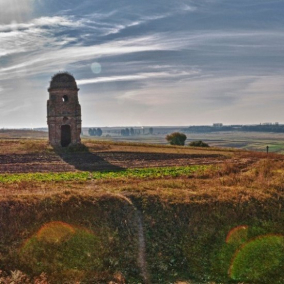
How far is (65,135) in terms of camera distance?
1767 inches

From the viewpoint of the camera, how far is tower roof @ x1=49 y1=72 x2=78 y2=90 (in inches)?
1671

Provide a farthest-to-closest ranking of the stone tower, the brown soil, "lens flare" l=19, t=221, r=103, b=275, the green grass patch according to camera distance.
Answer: the stone tower
the brown soil
the green grass patch
"lens flare" l=19, t=221, r=103, b=275

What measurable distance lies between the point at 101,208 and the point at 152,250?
12.0 feet

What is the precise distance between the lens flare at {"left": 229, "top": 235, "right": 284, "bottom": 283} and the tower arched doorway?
106ft

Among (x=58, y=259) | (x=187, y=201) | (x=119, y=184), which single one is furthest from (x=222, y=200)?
(x=58, y=259)

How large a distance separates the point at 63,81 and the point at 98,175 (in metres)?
21.0

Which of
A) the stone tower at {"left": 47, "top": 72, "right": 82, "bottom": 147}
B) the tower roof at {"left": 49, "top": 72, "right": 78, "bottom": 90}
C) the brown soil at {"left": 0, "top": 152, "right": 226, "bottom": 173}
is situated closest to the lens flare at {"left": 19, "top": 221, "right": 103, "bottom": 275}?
the brown soil at {"left": 0, "top": 152, "right": 226, "bottom": 173}

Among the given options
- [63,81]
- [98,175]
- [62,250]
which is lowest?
[62,250]

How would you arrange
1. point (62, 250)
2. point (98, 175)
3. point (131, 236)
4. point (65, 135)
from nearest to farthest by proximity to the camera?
point (62, 250)
point (131, 236)
point (98, 175)
point (65, 135)

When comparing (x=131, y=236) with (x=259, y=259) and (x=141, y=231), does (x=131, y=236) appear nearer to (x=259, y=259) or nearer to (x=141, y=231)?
(x=141, y=231)

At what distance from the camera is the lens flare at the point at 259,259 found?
15484 mm

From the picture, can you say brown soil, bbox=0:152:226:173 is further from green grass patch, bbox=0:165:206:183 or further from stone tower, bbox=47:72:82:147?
stone tower, bbox=47:72:82:147

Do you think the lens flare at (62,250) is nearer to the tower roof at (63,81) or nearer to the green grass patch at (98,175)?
the green grass patch at (98,175)

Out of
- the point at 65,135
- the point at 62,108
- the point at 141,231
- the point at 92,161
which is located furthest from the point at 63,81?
the point at 141,231
